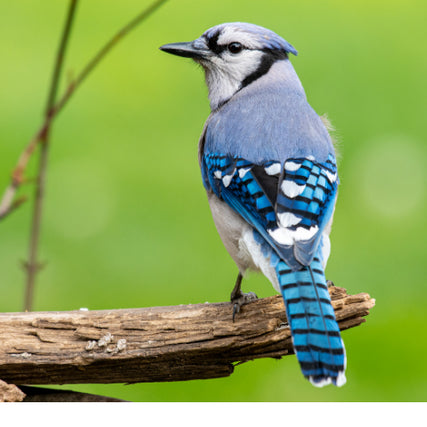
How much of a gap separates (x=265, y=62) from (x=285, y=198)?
76cm

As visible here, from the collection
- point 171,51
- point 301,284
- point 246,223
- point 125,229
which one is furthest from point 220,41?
point 125,229

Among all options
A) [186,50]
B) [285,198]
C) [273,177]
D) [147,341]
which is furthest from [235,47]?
[147,341]

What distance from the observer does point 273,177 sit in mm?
2346

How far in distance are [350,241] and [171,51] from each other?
1.98 metres

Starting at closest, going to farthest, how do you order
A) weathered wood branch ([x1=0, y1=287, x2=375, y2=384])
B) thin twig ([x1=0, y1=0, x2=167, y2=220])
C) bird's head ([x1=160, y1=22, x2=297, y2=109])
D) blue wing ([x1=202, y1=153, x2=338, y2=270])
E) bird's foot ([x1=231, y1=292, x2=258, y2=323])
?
1. blue wing ([x1=202, y1=153, x2=338, y2=270])
2. weathered wood branch ([x1=0, y1=287, x2=375, y2=384])
3. bird's foot ([x1=231, y1=292, x2=258, y2=323])
4. thin twig ([x1=0, y1=0, x2=167, y2=220])
5. bird's head ([x1=160, y1=22, x2=297, y2=109])

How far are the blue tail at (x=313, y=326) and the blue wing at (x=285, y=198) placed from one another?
5cm

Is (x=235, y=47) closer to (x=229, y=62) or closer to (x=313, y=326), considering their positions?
(x=229, y=62)

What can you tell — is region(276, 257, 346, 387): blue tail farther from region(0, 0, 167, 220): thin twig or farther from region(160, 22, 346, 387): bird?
region(0, 0, 167, 220): thin twig

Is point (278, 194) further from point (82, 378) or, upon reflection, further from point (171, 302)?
point (171, 302)

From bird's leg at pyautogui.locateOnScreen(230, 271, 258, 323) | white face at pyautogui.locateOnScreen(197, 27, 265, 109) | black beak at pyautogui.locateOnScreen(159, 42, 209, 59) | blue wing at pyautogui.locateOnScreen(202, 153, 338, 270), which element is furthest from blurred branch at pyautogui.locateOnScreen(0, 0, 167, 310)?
bird's leg at pyautogui.locateOnScreen(230, 271, 258, 323)

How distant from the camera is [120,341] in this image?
237cm

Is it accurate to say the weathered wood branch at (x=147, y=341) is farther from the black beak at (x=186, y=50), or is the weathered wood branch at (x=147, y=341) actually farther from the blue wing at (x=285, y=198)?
the black beak at (x=186, y=50)

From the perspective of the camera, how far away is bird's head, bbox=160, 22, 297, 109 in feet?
9.17

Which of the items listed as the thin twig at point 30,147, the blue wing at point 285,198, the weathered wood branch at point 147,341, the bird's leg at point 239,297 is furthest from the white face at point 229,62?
the weathered wood branch at point 147,341
